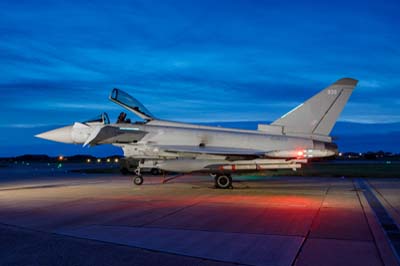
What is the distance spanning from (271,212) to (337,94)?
25.1 ft

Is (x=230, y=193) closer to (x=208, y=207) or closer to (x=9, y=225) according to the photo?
(x=208, y=207)

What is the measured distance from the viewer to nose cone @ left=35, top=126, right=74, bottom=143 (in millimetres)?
18672

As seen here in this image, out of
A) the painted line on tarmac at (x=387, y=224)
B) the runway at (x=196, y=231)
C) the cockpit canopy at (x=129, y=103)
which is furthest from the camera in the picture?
the cockpit canopy at (x=129, y=103)

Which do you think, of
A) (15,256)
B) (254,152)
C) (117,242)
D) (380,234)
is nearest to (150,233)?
(117,242)

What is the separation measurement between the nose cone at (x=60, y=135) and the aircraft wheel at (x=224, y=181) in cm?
681

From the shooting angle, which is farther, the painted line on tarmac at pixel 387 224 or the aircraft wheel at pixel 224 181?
the aircraft wheel at pixel 224 181

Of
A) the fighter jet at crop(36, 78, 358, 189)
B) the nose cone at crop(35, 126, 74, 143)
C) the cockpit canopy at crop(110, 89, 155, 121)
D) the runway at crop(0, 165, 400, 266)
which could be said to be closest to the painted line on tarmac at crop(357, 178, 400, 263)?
the runway at crop(0, 165, 400, 266)

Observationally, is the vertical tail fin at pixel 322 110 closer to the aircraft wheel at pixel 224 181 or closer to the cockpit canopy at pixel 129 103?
the aircraft wheel at pixel 224 181

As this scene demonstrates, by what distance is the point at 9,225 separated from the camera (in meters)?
9.35

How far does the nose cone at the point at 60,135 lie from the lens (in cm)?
1867

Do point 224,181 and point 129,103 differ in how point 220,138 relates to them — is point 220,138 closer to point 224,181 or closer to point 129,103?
→ point 224,181

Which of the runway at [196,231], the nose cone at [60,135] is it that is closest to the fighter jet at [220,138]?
the nose cone at [60,135]

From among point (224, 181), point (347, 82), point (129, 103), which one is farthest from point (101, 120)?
point (347, 82)

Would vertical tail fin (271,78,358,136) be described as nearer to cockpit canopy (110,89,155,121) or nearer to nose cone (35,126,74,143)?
cockpit canopy (110,89,155,121)
